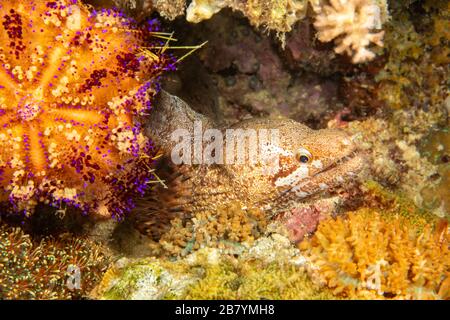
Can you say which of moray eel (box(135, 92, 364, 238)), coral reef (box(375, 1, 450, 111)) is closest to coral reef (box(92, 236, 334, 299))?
moray eel (box(135, 92, 364, 238))

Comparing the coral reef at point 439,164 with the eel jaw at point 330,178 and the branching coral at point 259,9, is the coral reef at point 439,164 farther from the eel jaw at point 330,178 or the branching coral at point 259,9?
the branching coral at point 259,9

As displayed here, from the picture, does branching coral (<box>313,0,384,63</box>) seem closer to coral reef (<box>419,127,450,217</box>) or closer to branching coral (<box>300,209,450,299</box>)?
coral reef (<box>419,127,450,217</box>)

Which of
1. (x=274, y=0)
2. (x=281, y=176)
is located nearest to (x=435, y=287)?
(x=281, y=176)

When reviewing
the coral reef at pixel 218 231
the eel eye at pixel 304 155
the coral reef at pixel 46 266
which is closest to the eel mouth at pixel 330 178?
the eel eye at pixel 304 155

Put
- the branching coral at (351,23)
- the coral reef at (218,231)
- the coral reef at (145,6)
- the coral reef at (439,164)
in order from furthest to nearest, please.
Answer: the coral reef at (439,164), the branching coral at (351,23), the coral reef at (145,6), the coral reef at (218,231)

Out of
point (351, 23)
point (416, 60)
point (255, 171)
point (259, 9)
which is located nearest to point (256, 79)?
point (255, 171)

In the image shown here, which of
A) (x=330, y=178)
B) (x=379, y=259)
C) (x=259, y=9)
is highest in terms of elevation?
(x=259, y=9)

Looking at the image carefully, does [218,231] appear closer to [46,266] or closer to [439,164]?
[46,266]
